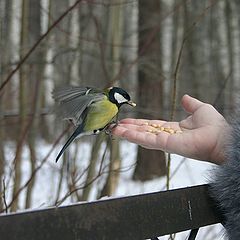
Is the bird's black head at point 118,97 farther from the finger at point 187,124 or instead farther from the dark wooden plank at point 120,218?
the dark wooden plank at point 120,218

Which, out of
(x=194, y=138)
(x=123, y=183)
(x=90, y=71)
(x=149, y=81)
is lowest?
(x=123, y=183)

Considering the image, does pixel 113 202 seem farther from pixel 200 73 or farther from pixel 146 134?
pixel 200 73

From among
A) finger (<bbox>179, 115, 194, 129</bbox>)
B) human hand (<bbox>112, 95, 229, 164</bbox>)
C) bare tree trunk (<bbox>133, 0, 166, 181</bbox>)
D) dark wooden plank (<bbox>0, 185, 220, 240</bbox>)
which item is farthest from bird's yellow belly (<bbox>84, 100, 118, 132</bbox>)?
bare tree trunk (<bbox>133, 0, 166, 181</bbox>)

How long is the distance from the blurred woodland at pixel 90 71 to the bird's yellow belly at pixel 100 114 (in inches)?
12.1

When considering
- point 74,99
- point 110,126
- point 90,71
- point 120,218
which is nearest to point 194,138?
point 110,126

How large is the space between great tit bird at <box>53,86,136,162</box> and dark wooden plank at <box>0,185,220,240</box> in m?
0.49

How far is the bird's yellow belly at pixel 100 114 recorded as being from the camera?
5.93 feet

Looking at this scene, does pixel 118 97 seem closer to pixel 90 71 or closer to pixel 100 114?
pixel 100 114

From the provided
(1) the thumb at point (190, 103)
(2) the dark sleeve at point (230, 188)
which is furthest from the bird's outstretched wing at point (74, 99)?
(2) the dark sleeve at point (230, 188)

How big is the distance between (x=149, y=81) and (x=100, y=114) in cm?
577

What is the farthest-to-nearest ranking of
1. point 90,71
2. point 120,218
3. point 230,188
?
point 90,71
point 230,188
point 120,218

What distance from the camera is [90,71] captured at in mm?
7281

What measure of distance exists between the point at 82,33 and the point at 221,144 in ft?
14.2

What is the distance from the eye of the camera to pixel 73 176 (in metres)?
2.80
